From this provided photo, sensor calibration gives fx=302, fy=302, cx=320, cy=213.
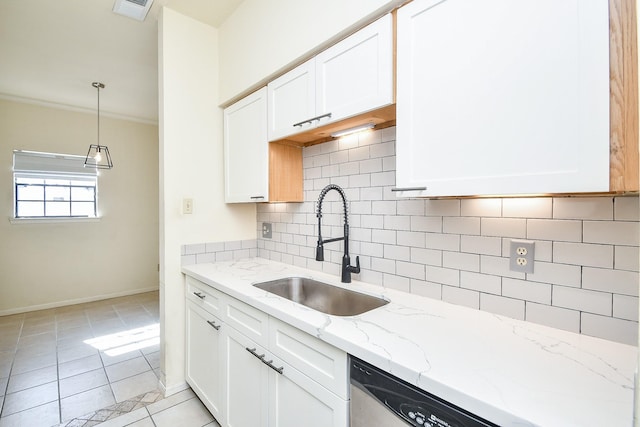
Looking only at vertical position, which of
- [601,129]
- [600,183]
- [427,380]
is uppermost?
[601,129]

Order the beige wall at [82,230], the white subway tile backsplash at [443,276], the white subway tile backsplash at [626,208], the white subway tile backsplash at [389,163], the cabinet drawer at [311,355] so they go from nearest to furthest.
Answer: the white subway tile backsplash at [626,208], the cabinet drawer at [311,355], the white subway tile backsplash at [443,276], the white subway tile backsplash at [389,163], the beige wall at [82,230]

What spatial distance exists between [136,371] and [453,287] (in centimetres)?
255

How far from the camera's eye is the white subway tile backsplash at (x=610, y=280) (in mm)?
912

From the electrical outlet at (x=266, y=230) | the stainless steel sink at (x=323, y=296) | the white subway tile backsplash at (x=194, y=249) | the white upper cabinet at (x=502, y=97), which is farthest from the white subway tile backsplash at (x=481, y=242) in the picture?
the white subway tile backsplash at (x=194, y=249)

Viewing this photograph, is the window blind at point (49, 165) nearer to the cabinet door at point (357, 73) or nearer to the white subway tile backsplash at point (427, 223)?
the cabinet door at point (357, 73)

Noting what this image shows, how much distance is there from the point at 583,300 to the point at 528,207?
0.34 metres

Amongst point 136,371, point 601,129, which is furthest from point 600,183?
point 136,371

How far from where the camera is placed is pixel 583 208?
1.00m

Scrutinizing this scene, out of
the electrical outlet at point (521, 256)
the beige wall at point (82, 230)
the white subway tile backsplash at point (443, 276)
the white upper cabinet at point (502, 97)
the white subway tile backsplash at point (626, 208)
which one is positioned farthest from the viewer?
the beige wall at point (82, 230)

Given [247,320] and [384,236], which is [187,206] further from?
[384,236]

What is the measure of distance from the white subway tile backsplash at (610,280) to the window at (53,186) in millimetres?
5185

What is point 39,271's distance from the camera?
12.7ft

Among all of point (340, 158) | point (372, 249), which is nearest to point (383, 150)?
point (340, 158)

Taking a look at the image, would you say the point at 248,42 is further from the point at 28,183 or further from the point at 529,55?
the point at 28,183
